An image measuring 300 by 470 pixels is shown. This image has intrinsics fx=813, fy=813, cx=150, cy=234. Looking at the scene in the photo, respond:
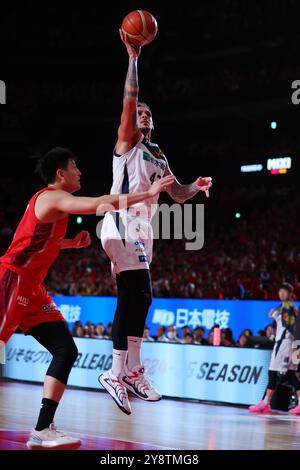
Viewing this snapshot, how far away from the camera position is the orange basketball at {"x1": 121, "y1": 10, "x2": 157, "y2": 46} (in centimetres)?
676

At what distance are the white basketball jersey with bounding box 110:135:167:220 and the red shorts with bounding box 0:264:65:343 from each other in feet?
3.42

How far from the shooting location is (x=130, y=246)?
6793 millimetres

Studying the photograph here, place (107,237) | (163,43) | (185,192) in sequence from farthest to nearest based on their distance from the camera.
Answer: (163,43), (185,192), (107,237)

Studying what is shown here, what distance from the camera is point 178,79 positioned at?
3497 centimetres

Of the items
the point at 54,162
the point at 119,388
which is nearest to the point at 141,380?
the point at 119,388

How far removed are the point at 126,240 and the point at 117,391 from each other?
4.13ft

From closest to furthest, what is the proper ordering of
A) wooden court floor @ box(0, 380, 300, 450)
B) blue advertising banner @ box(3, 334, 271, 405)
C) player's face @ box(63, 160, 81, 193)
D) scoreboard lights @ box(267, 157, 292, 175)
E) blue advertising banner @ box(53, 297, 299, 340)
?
player's face @ box(63, 160, 81, 193), wooden court floor @ box(0, 380, 300, 450), blue advertising banner @ box(3, 334, 271, 405), blue advertising banner @ box(53, 297, 299, 340), scoreboard lights @ box(267, 157, 292, 175)

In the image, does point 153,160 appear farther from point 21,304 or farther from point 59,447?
point 59,447

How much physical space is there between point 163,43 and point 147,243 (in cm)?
3067

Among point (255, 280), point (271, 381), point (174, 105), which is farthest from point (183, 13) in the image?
point (271, 381)

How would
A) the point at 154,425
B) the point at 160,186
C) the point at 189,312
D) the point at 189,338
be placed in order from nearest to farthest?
the point at 160,186, the point at 154,425, the point at 189,338, the point at 189,312

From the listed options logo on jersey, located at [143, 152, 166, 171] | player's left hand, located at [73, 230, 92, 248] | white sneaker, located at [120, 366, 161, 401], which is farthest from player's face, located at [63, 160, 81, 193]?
white sneaker, located at [120, 366, 161, 401]

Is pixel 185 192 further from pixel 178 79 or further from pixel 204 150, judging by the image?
pixel 178 79

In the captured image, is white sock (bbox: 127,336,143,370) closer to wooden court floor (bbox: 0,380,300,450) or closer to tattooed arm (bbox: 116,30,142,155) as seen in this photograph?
wooden court floor (bbox: 0,380,300,450)
